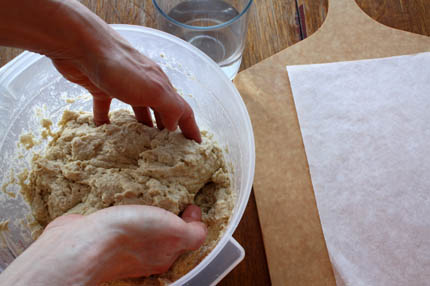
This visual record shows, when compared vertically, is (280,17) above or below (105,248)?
above

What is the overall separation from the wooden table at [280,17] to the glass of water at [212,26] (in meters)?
0.08

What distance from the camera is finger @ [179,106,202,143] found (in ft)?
2.61

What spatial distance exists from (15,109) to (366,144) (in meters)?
0.98

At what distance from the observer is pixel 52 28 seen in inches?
25.1

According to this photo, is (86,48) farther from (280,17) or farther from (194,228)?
(280,17)

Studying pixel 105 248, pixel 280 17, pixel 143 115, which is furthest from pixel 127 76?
pixel 280 17

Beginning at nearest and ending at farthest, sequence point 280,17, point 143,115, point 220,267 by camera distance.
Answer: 1. point 220,267
2. point 143,115
3. point 280,17

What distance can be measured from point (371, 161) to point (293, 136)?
23 cm

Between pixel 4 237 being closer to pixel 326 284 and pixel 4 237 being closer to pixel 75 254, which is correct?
pixel 75 254

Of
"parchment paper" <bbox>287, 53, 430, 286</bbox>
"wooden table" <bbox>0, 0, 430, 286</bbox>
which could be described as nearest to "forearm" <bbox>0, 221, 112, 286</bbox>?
"parchment paper" <bbox>287, 53, 430, 286</bbox>

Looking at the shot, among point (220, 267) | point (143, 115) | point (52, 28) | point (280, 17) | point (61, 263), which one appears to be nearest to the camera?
point (61, 263)

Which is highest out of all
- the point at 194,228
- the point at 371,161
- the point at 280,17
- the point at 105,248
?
the point at 280,17

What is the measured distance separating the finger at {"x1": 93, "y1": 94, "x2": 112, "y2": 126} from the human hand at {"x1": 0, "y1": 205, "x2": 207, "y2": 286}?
269mm

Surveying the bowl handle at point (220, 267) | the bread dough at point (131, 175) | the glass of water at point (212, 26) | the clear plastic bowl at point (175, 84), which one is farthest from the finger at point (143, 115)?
the bowl handle at point (220, 267)
